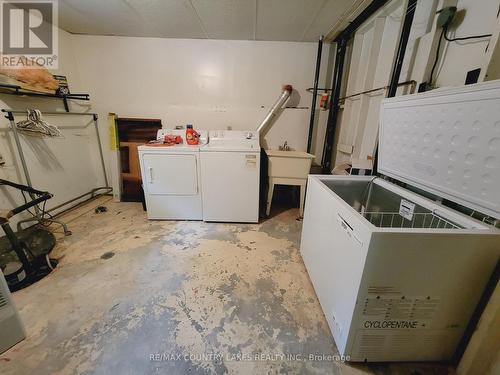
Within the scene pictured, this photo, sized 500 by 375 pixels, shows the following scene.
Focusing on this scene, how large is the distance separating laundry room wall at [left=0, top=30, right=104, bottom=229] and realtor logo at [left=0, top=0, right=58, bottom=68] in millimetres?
195

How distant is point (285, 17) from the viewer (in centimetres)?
220

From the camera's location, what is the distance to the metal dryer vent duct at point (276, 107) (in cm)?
294

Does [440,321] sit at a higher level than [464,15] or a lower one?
lower

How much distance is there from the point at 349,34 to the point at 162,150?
2.70 m

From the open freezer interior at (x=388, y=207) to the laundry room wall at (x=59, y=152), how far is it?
3.20 meters

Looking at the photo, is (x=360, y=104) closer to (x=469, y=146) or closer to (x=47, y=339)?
(x=469, y=146)

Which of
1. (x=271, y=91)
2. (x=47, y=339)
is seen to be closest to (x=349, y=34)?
(x=271, y=91)

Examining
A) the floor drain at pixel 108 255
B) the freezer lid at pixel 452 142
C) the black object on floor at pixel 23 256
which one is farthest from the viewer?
the floor drain at pixel 108 255

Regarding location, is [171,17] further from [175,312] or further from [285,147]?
[175,312]

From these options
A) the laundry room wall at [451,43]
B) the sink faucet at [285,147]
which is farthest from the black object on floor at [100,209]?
the laundry room wall at [451,43]

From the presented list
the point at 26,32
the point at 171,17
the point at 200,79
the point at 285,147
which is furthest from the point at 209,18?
the point at 26,32

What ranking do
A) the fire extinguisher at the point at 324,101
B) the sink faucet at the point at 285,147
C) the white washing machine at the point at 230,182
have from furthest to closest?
the sink faucet at the point at 285,147, the fire extinguisher at the point at 324,101, the white washing machine at the point at 230,182

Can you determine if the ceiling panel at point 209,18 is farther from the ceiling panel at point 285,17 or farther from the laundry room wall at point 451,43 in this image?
the laundry room wall at point 451,43

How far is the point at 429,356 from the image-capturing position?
1.10 m
